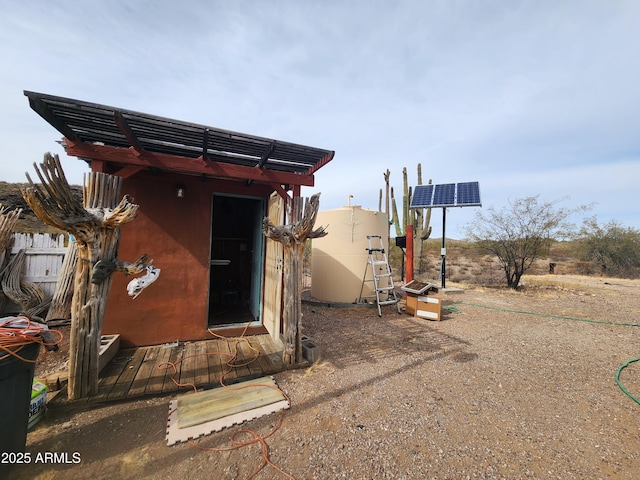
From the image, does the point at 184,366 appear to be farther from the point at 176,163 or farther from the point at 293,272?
the point at 176,163

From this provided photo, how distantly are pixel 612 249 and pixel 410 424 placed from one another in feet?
65.3

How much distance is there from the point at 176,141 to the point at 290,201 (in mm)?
1560

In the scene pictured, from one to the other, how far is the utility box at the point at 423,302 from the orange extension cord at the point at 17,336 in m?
6.13

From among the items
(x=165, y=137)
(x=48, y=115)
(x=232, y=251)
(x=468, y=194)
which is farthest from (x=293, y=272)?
(x=468, y=194)

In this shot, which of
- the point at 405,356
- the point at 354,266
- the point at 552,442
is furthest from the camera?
the point at 354,266

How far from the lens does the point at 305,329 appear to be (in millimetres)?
5082

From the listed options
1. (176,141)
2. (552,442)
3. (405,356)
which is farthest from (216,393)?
(552,442)

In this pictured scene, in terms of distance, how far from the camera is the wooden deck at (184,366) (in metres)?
2.78

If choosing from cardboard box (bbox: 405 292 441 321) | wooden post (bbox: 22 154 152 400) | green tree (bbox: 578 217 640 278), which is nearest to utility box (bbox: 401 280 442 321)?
cardboard box (bbox: 405 292 441 321)

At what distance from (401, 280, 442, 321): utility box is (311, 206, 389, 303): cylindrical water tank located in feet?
3.85

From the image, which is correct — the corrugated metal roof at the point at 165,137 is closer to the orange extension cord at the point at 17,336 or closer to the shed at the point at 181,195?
the shed at the point at 181,195

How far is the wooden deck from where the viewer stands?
2.78 metres

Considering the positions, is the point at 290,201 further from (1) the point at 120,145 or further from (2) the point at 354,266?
(2) the point at 354,266

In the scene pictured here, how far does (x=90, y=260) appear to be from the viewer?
248cm
